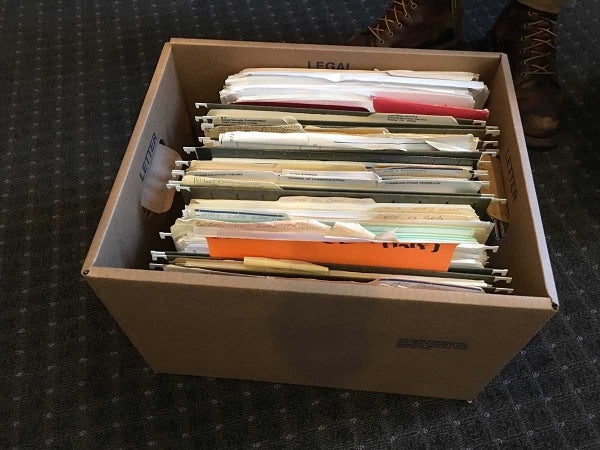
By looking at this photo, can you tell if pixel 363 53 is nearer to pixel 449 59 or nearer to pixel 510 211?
pixel 449 59

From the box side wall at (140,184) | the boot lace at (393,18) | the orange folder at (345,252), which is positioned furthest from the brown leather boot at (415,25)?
the orange folder at (345,252)

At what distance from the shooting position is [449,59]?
0.84 meters

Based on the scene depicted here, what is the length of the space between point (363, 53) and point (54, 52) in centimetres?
92

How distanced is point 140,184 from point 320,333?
12.6 inches

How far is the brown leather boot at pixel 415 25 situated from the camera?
1118 millimetres

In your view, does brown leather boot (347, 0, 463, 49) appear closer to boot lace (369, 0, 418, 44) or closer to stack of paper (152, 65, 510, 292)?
boot lace (369, 0, 418, 44)

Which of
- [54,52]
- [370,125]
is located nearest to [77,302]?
[370,125]

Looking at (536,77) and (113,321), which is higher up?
(536,77)

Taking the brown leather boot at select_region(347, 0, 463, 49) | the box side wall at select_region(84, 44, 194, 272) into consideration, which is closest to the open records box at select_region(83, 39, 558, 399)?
the box side wall at select_region(84, 44, 194, 272)

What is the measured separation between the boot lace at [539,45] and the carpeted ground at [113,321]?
142mm

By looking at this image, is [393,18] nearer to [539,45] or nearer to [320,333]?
[539,45]

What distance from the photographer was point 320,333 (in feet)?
2.25

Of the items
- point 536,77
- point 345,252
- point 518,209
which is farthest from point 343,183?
point 536,77

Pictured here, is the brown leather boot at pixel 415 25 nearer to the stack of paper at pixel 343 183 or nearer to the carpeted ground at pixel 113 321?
the carpeted ground at pixel 113 321
